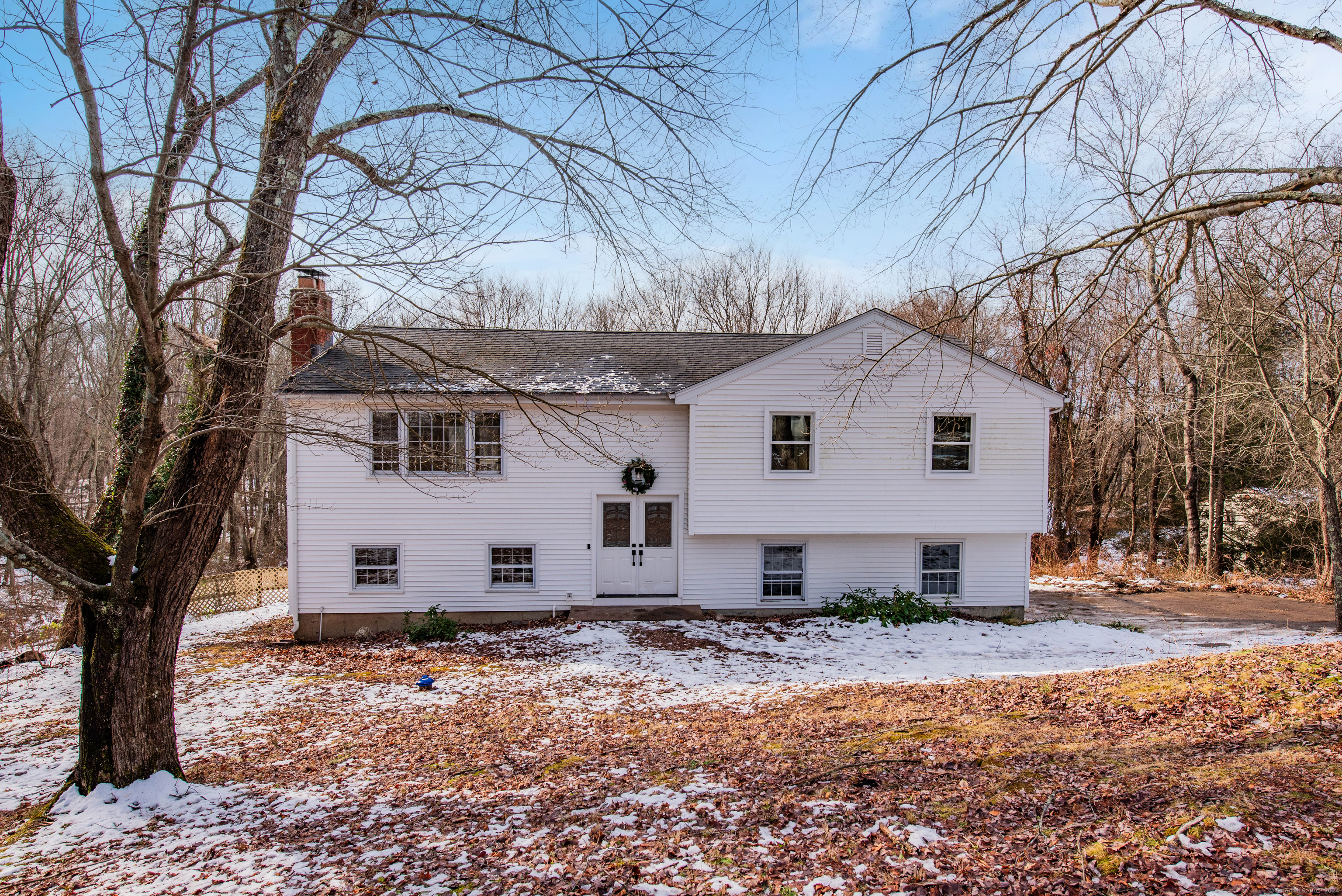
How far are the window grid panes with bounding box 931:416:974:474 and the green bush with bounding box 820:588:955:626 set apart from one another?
8.48ft

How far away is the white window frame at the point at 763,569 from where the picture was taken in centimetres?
1346

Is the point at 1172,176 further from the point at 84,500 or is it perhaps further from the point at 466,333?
the point at 84,500

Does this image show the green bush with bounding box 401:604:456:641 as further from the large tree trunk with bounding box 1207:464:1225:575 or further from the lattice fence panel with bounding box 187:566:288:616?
the large tree trunk with bounding box 1207:464:1225:575

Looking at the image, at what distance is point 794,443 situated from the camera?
42.2 feet

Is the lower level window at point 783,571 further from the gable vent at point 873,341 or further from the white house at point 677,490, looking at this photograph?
the gable vent at point 873,341

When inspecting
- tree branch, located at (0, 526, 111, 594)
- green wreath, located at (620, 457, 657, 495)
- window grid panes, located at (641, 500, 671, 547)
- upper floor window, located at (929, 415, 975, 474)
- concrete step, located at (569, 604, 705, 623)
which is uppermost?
upper floor window, located at (929, 415, 975, 474)

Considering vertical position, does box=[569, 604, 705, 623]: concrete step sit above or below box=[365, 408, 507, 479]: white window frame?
below

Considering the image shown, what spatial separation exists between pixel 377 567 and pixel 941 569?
10939 millimetres

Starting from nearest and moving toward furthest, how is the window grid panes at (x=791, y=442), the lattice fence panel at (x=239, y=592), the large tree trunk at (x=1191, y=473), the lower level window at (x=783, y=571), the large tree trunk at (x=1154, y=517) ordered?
the window grid panes at (x=791, y=442) → the lower level window at (x=783, y=571) → the lattice fence panel at (x=239, y=592) → the large tree trunk at (x=1191, y=473) → the large tree trunk at (x=1154, y=517)

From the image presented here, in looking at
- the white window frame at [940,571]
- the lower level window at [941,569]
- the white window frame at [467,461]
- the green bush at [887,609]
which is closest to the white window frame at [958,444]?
the white window frame at [940,571]

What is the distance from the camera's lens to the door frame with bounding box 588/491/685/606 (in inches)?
518

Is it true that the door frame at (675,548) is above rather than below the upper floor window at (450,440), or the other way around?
below

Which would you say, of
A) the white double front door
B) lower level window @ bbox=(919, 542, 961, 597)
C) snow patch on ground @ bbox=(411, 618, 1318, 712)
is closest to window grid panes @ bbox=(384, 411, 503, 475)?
the white double front door

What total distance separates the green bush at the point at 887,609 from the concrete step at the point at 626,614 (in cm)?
275
